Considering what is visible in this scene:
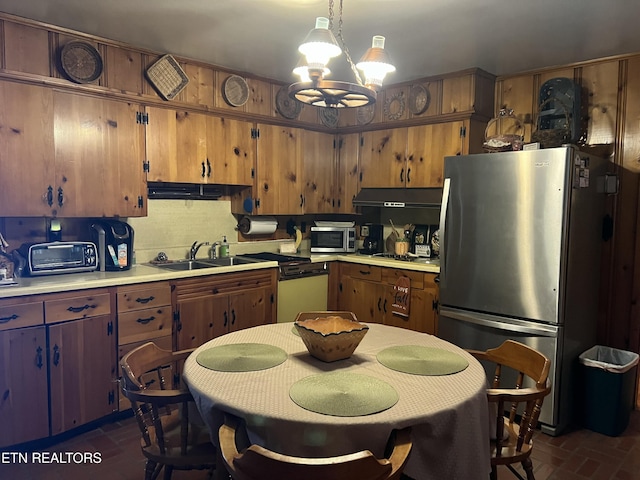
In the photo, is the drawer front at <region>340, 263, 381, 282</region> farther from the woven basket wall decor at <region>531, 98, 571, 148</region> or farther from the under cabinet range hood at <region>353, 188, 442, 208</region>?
the woven basket wall decor at <region>531, 98, 571, 148</region>

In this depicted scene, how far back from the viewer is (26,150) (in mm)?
2801

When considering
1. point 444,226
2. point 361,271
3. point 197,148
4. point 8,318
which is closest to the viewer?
point 8,318

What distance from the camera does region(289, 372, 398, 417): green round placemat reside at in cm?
145

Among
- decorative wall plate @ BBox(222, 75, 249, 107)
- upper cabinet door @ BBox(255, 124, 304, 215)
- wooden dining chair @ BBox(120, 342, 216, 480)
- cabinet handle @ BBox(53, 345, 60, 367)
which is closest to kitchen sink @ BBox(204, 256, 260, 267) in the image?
upper cabinet door @ BBox(255, 124, 304, 215)

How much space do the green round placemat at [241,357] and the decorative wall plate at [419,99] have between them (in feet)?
8.88

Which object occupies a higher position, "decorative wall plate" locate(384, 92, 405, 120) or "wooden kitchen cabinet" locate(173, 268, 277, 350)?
"decorative wall plate" locate(384, 92, 405, 120)

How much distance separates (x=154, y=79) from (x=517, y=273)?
2.72 metres

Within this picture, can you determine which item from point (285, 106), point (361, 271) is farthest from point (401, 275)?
point (285, 106)

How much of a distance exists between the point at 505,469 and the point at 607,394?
884 mm

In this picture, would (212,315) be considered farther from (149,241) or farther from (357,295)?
(357,295)

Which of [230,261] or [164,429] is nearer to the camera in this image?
[164,429]

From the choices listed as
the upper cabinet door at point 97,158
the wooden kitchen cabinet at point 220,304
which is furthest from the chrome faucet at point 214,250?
the upper cabinet door at point 97,158

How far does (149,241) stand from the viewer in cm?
367

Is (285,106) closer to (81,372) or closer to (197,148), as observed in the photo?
(197,148)
